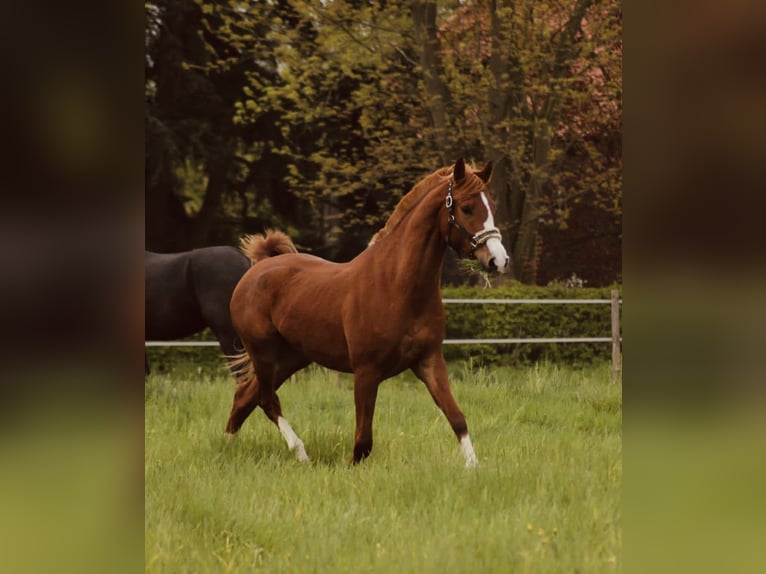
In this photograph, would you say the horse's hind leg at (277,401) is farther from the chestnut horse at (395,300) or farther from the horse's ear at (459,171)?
the horse's ear at (459,171)

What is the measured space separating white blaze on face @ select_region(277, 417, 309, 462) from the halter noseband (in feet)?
5.74

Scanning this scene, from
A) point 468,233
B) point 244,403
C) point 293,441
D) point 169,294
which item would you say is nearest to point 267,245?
point 244,403

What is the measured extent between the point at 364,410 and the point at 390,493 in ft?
3.51

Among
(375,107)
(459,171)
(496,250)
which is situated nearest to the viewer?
(496,250)

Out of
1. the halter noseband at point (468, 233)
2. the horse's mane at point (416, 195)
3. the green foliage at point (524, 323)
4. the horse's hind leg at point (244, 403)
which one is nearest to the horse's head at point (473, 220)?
the halter noseband at point (468, 233)

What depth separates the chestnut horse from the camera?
15.1 ft

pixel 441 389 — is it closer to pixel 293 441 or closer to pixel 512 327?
pixel 293 441

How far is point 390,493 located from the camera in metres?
3.93

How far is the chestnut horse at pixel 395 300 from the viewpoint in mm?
4617

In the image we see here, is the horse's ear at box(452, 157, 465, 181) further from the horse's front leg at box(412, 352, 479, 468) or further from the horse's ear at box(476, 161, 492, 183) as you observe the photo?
the horse's front leg at box(412, 352, 479, 468)

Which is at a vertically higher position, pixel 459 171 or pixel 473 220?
pixel 459 171

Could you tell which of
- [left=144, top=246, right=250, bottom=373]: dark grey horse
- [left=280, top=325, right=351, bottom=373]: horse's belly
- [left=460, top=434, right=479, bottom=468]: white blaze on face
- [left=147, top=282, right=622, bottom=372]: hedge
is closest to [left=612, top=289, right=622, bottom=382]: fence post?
[left=147, top=282, right=622, bottom=372]: hedge
